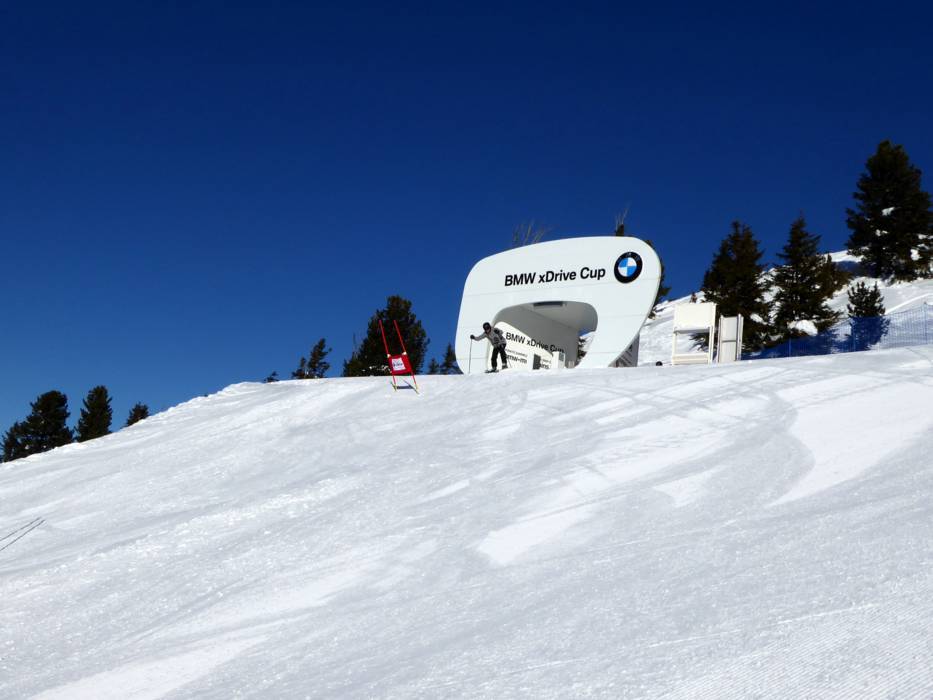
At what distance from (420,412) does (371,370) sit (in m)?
28.2

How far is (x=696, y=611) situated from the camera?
12.0 feet

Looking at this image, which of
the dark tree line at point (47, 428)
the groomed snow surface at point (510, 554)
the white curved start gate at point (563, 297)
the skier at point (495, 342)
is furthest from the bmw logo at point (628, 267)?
the dark tree line at point (47, 428)

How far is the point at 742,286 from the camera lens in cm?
3947

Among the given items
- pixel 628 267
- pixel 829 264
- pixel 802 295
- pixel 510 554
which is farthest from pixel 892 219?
pixel 510 554

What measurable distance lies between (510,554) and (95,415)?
62126 mm

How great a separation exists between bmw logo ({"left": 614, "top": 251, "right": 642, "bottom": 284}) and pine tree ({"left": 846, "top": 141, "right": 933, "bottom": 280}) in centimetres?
3638

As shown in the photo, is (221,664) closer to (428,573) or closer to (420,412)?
(428,573)

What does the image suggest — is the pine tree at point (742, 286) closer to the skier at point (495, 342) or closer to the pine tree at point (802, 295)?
the pine tree at point (802, 295)

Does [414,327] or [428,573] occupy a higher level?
[414,327]

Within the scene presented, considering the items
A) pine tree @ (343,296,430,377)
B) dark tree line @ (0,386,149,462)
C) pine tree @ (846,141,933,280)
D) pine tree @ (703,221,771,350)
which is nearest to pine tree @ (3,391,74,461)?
dark tree line @ (0,386,149,462)

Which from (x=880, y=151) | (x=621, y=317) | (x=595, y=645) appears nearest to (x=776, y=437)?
(x=595, y=645)

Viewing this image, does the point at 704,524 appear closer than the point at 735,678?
No

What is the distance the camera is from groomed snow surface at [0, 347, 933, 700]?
3.35 m

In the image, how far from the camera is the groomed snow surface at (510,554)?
11.0 ft
